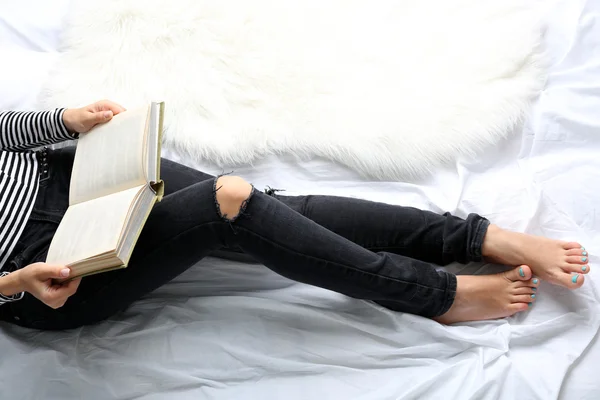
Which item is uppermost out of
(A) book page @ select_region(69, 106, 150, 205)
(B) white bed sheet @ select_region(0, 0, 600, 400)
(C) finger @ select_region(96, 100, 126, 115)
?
(C) finger @ select_region(96, 100, 126, 115)

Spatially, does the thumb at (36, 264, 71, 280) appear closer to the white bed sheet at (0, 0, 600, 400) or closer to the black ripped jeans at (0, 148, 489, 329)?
the black ripped jeans at (0, 148, 489, 329)

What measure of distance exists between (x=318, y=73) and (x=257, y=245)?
41 centimetres

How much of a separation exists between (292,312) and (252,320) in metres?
0.07

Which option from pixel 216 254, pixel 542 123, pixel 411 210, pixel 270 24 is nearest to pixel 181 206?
pixel 216 254

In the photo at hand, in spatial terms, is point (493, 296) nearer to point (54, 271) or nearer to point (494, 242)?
point (494, 242)

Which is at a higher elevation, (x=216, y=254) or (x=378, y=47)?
(x=378, y=47)

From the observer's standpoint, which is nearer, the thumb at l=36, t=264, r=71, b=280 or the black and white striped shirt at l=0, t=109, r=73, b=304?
the thumb at l=36, t=264, r=71, b=280

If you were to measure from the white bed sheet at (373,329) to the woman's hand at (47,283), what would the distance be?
0.22 m

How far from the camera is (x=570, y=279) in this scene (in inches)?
37.2

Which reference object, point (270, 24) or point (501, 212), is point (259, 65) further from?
point (501, 212)

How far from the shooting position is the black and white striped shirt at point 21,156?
3.16 ft

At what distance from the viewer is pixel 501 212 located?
3.42ft

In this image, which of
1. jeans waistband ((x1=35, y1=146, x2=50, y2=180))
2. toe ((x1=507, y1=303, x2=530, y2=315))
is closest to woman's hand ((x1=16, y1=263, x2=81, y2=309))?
jeans waistband ((x1=35, y1=146, x2=50, y2=180))

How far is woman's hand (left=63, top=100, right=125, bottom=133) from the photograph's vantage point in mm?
982
